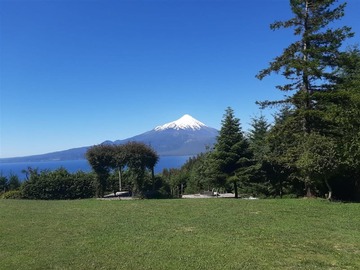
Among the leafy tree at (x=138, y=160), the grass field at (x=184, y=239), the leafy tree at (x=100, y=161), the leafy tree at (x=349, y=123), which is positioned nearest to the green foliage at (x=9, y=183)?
the leafy tree at (x=100, y=161)

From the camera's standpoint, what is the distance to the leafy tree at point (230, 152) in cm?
2362

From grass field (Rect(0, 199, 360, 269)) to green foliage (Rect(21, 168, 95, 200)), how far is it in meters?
10.9

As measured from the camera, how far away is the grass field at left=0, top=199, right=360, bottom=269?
22.3 ft

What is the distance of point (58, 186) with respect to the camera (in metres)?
Result: 24.4

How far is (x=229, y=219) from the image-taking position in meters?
11.5

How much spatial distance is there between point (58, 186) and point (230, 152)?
39.8 feet

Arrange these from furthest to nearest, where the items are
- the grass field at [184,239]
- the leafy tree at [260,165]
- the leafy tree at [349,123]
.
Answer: the leafy tree at [260,165] < the leafy tree at [349,123] < the grass field at [184,239]

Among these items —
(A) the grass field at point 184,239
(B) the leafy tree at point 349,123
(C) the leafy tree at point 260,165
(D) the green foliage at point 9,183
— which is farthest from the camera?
(D) the green foliage at point 9,183

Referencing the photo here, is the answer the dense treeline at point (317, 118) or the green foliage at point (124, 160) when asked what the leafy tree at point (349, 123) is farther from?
the green foliage at point (124, 160)

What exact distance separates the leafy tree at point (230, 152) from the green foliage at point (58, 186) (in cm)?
911

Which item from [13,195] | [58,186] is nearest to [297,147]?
[58,186]

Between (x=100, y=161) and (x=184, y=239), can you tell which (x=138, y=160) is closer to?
(x=100, y=161)

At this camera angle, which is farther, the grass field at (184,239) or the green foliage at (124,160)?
the green foliage at (124,160)

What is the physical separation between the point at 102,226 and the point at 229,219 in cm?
406
